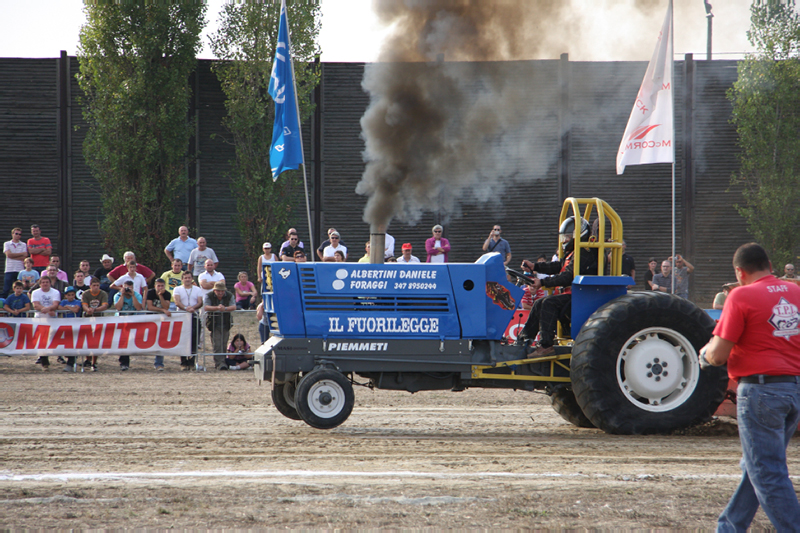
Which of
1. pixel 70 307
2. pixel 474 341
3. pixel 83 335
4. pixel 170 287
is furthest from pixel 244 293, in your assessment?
pixel 474 341

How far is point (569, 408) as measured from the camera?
25.3ft

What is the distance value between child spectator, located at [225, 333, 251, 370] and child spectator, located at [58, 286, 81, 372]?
2.64 meters

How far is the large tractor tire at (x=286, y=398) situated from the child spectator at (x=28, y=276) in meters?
8.80

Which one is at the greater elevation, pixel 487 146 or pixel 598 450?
pixel 487 146

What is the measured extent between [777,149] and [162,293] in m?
16.2

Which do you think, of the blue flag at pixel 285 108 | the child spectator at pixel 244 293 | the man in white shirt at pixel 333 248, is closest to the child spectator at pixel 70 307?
Answer: the child spectator at pixel 244 293

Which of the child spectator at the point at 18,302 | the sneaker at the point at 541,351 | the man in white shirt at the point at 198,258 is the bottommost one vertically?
the sneaker at the point at 541,351

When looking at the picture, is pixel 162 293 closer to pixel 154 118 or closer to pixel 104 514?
pixel 154 118

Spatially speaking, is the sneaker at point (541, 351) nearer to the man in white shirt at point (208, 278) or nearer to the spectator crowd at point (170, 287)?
the spectator crowd at point (170, 287)

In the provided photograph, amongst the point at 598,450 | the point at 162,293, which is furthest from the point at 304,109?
the point at 598,450

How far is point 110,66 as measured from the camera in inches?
720

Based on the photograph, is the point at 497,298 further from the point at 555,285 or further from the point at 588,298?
the point at 588,298

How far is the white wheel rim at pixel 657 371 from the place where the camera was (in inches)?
269

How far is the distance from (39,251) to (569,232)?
11.7m
